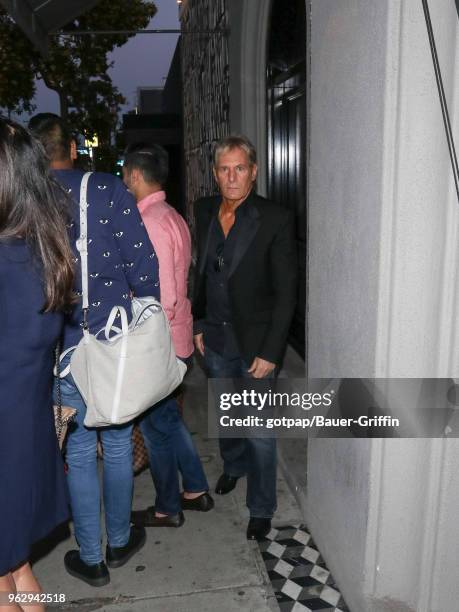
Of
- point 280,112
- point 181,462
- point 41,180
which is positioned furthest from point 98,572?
point 280,112

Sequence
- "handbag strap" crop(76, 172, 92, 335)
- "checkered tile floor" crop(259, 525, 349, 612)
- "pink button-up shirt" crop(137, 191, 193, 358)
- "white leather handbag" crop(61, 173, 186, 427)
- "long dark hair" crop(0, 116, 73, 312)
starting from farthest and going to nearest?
"pink button-up shirt" crop(137, 191, 193, 358)
"checkered tile floor" crop(259, 525, 349, 612)
"handbag strap" crop(76, 172, 92, 335)
"white leather handbag" crop(61, 173, 186, 427)
"long dark hair" crop(0, 116, 73, 312)

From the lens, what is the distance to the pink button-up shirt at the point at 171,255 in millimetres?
2932

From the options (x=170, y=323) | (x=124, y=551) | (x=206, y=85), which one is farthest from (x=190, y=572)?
(x=206, y=85)

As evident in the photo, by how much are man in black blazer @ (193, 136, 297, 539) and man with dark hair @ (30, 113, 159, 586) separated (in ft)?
1.56

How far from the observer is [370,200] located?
2096 millimetres

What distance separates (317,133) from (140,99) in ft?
140

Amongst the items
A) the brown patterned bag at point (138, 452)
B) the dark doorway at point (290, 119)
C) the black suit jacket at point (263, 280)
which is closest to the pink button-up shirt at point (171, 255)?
the black suit jacket at point (263, 280)

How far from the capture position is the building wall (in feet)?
23.1

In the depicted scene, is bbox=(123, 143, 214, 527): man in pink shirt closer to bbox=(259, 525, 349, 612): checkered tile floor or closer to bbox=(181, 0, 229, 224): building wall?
bbox=(259, 525, 349, 612): checkered tile floor

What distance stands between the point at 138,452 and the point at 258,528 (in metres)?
0.96

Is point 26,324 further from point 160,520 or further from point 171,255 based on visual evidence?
point 160,520

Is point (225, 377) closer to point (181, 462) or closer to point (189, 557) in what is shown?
point (181, 462)

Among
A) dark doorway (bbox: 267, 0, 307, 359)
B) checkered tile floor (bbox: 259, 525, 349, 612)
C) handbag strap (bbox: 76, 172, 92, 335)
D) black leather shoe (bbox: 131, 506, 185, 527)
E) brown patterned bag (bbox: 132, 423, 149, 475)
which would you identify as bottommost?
checkered tile floor (bbox: 259, 525, 349, 612)

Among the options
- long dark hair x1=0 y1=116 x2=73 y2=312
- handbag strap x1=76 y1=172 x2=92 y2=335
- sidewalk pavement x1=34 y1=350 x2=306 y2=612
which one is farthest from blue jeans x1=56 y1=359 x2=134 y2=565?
long dark hair x1=0 y1=116 x2=73 y2=312
